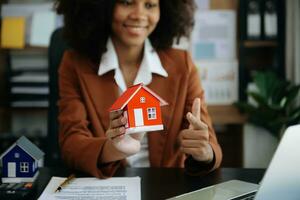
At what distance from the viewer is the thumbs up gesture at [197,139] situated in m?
1.03

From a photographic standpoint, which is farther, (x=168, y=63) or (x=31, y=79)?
(x=31, y=79)

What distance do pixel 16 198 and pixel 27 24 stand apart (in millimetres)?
1750

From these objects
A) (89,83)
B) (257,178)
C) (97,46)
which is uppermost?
(97,46)

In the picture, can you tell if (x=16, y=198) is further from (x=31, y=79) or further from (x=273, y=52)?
(x=273, y=52)

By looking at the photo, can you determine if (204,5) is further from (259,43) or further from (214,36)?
(259,43)

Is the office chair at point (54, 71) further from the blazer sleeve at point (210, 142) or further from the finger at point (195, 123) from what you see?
the finger at point (195, 123)

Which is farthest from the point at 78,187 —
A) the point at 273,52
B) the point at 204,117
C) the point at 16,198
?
the point at 273,52

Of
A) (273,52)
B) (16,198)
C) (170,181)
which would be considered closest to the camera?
(16,198)

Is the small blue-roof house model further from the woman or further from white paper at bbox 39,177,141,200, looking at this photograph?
the woman

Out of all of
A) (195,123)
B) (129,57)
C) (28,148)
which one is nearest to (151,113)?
(195,123)

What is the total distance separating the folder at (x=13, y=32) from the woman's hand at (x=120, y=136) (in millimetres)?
1574

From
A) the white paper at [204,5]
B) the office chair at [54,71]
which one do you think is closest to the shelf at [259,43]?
the white paper at [204,5]

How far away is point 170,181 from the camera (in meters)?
0.99

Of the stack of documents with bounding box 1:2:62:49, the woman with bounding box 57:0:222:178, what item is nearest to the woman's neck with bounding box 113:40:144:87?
the woman with bounding box 57:0:222:178
